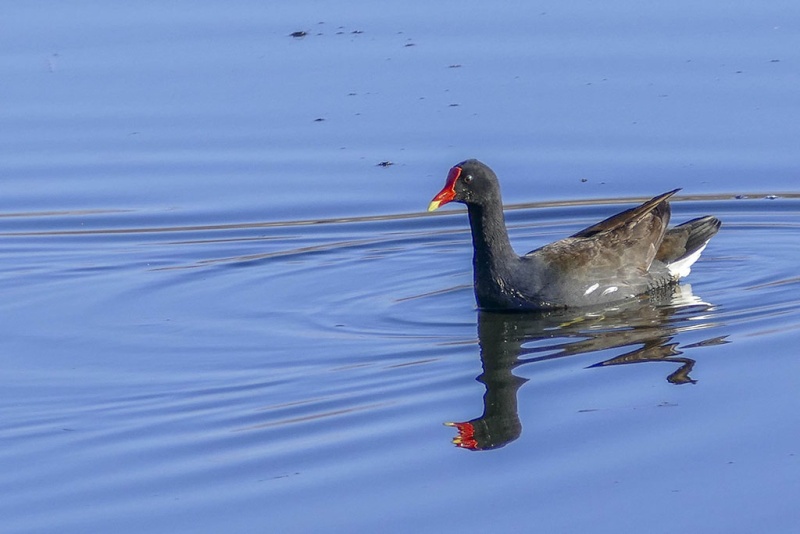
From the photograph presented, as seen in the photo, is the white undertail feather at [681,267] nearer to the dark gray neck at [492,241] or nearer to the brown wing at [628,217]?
the brown wing at [628,217]

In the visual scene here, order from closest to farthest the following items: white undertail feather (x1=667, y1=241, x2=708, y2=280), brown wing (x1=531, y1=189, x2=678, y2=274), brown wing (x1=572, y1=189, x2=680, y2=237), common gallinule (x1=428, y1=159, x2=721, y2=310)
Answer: common gallinule (x1=428, y1=159, x2=721, y2=310) < brown wing (x1=531, y1=189, x2=678, y2=274) < brown wing (x1=572, y1=189, x2=680, y2=237) < white undertail feather (x1=667, y1=241, x2=708, y2=280)

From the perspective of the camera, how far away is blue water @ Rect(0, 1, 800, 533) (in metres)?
6.16

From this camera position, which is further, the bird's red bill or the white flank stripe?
the white flank stripe

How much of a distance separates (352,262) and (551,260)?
4.76 ft

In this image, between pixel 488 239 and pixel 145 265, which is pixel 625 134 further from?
pixel 145 265

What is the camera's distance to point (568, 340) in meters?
8.08

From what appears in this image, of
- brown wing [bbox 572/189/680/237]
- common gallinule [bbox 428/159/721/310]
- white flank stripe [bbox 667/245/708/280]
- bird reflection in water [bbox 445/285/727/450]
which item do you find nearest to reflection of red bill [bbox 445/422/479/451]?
bird reflection in water [bbox 445/285/727/450]

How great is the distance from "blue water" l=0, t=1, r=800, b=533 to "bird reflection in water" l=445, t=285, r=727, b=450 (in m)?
0.03

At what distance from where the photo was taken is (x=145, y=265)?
961 centimetres

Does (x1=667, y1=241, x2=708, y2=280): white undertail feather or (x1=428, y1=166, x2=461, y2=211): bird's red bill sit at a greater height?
(x1=428, y1=166, x2=461, y2=211): bird's red bill

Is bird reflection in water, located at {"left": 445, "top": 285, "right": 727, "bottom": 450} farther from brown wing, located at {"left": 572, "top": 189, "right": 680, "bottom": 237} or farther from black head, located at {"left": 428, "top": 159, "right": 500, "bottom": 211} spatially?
black head, located at {"left": 428, "top": 159, "right": 500, "bottom": 211}

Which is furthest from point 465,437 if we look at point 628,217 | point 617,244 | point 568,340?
point 628,217

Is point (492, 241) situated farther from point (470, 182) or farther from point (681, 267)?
point (681, 267)

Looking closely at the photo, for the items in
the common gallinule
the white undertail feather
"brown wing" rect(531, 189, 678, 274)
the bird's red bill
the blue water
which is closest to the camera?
the blue water
